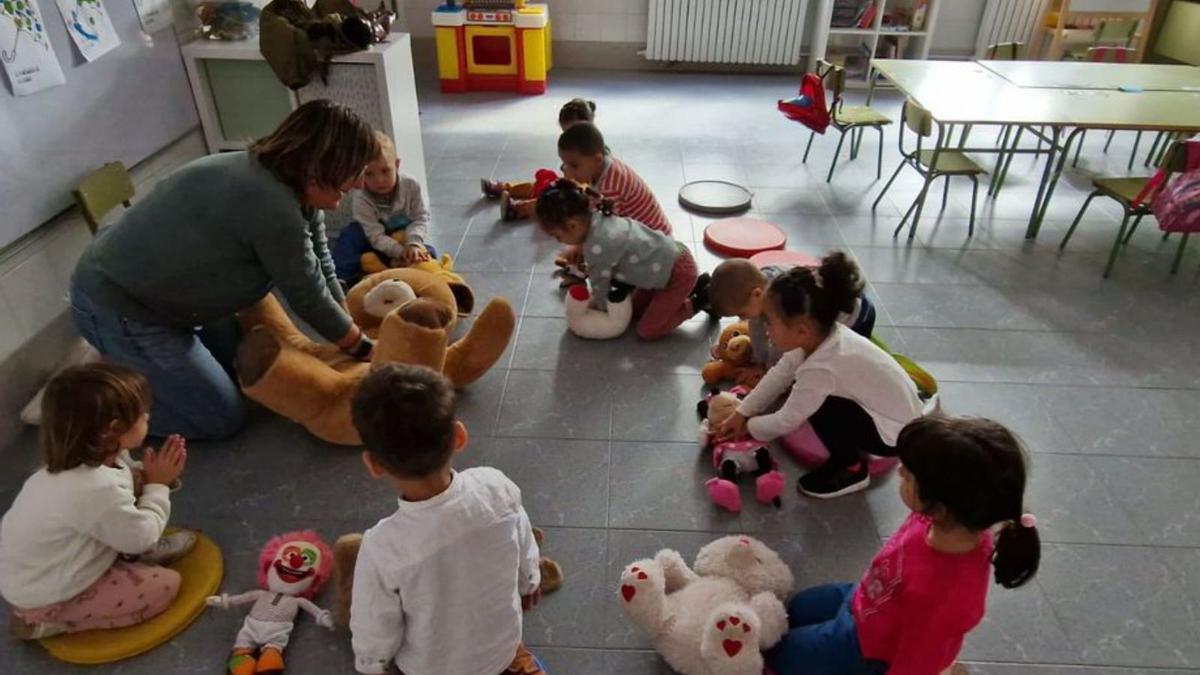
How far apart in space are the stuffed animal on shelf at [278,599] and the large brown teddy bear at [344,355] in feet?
1.01

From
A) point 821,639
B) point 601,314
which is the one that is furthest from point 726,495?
point 601,314

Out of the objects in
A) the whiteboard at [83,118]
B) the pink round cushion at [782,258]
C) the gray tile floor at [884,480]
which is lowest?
the gray tile floor at [884,480]

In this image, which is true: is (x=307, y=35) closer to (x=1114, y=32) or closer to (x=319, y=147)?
(x=319, y=147)

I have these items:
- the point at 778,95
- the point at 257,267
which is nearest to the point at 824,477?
the point at 257,267

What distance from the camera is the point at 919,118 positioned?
12.1ft

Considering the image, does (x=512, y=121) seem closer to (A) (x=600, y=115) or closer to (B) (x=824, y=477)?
(A) (x=600, y=115)

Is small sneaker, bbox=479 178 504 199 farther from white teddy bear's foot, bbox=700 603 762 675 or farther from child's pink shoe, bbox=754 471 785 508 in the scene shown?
white teddy bear's foot, bbox=700 603 762 675

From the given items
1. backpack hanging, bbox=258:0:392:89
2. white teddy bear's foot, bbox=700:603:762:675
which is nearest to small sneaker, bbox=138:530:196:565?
white teddy bear's foot, bbox=700:603:762:675

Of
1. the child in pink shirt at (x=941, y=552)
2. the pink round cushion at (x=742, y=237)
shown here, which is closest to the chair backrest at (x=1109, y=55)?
the pink round cushion at (x=742, y=237)

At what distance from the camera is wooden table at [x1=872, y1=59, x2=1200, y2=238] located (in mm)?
3436

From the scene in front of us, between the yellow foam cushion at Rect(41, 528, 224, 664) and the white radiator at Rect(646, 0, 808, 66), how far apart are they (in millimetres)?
5833

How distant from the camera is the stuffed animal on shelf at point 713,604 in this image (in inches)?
61.9

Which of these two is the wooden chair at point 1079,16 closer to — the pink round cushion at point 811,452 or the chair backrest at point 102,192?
the pink round cushion at point 811,452

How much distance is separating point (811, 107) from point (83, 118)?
3563mm
